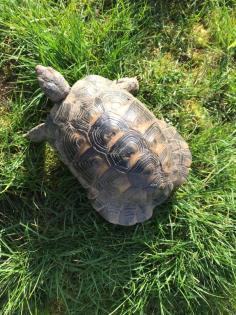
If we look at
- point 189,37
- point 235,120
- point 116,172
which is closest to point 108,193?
point 116,172

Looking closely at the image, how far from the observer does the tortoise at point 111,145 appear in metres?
3.17

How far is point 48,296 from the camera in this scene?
12.1 feet

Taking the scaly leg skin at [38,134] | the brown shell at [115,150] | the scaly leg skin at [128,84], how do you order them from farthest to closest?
the scaly leg skin at [128,84]
the scaly leg skin at [38,134]
the brown shell at [115,150]

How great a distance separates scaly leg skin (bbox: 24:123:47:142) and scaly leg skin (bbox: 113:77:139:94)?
66 cm

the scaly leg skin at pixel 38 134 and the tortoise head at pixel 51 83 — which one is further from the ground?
the tortoise head at pixel 51 83

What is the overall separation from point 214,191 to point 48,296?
1.56m

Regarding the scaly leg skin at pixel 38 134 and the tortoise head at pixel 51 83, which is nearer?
the tortoise head at pixel 51 83

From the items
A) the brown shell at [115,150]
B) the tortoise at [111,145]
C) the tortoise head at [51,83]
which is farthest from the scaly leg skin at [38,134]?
the tortoise head at [51,83]

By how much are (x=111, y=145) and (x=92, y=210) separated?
74cm

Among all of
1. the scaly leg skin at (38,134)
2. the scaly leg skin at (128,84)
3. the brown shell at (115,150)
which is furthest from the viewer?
the scaly leg skin at (128,84)

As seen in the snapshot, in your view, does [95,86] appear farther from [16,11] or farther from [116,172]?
[16,11]

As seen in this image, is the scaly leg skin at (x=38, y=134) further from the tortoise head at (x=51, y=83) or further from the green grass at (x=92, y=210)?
the tortoise head at (x=51, y=83)

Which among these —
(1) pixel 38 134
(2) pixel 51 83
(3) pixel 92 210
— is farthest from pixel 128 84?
(3) pixel 92 210

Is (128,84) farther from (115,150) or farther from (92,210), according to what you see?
(92,210)
